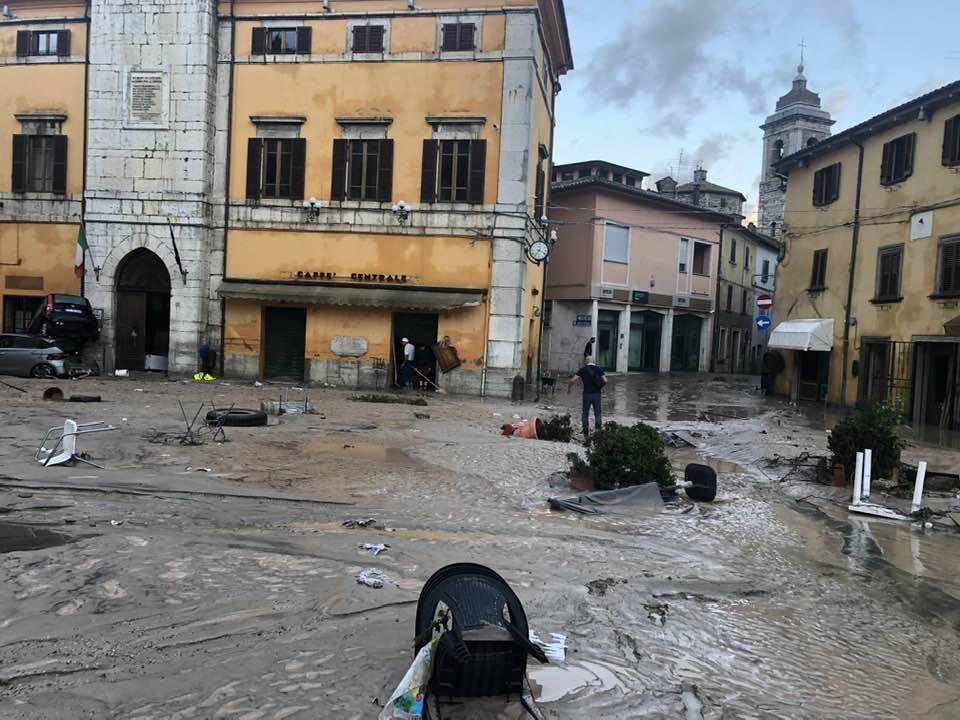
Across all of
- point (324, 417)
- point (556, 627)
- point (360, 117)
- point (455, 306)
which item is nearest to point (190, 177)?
point (360, 117)

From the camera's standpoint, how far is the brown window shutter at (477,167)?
2127cm

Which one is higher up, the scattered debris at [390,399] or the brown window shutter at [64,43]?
the brown window shutter at [64,43]

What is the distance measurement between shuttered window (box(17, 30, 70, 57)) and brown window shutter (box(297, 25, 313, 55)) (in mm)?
7850

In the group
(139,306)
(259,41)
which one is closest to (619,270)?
(259,41)

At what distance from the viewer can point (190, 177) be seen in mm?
22328

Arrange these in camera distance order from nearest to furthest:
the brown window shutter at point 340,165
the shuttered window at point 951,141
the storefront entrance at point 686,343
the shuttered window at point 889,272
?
1. the shuttered window at point 951,141
2. the shuttered window at point 889,272
3. the brown window shutter at point 340,165
4. the storefront entrance at point 686,343

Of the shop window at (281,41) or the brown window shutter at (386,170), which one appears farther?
the shop window at (281,41)

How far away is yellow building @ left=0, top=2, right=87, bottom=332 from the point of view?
22906 mm

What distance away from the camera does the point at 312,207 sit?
22062mm

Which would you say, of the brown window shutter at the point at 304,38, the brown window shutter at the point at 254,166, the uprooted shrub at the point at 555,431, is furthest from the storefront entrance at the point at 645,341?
the uprooted shrub at the point at 555,431

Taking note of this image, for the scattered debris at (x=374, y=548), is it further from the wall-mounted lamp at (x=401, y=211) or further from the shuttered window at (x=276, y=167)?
the shuttered window at (x=276, y=167)

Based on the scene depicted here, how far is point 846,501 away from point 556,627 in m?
6.50

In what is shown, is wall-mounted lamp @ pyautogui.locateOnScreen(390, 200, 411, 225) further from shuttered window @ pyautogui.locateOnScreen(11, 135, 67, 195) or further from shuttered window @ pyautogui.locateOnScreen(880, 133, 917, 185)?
shuttered window @ pyautogui.locateOnScreen(880, 133, 917, 185)

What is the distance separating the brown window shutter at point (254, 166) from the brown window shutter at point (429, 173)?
5238mm
